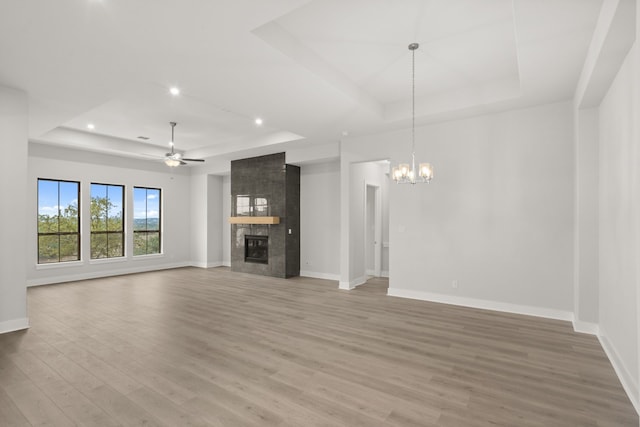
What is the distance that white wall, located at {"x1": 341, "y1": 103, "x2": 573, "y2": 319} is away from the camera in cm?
450

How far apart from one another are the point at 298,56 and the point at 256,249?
580 cm

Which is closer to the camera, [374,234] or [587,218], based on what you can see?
[587,218]

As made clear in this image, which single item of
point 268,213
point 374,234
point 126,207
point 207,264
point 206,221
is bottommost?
point 207,264

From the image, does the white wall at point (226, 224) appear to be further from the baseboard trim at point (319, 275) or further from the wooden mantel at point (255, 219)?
the baseboard trim at point (319, 275)

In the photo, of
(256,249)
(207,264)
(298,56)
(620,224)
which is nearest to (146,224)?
(207,264)

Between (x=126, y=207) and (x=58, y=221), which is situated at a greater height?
(x=126, y=207)

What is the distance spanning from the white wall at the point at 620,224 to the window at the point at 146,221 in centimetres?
972

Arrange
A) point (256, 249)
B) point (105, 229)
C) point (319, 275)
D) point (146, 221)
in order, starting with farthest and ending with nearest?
point (146, 221)
point (256, 249)
point (105, 229)
point (319, 275)

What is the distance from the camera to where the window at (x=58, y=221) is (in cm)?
711

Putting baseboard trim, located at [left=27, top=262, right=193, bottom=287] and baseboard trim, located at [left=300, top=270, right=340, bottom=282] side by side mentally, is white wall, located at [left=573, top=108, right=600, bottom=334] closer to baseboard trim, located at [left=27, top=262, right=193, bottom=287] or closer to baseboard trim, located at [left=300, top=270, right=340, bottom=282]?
baseboard trim, located at [left=300, top=270, right=340, bottom=282]

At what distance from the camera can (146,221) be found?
29.7ft

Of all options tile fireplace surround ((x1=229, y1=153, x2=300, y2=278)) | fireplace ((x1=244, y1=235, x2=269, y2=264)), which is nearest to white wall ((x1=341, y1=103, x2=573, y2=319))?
tile fireplace surround ((x1=229, y1=153, x2=300, y2=278))

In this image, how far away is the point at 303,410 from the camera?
7.82 feet

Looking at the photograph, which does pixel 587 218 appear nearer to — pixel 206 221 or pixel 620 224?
pixel 620 224
